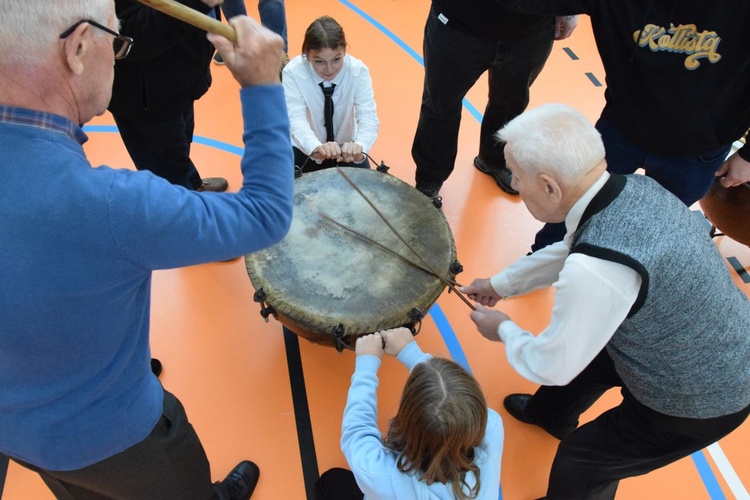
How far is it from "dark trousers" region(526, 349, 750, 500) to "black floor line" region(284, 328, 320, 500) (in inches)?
37.5

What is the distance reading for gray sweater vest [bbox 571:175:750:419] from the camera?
48.6 inches

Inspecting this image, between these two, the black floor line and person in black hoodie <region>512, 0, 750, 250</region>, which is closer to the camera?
person in black hoodie <region>512, 0, 750, 250</region>

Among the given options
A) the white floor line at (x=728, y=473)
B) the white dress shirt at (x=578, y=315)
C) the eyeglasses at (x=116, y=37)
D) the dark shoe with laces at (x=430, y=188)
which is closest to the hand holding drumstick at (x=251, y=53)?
the eyeglasses at (x=116, y=37)

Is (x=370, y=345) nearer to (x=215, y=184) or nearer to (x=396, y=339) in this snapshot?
(x=396, y=339)

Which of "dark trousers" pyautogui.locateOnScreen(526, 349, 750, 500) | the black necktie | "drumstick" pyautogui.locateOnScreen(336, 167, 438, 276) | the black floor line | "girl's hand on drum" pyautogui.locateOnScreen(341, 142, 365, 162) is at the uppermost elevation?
the black necktie

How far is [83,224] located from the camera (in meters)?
0.86

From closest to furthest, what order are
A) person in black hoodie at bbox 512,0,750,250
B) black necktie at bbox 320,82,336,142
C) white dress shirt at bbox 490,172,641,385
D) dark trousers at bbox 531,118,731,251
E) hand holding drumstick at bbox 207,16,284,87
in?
hand holding drumstick at bbox 207,16,284,87 → white dress shirt at bbox 490,172,641,385 → person in black hoodie at bbox 512,0,750,250 → dark trousers at bbox 531,118,731,251 → black necktie at bbox 320,82,336,142

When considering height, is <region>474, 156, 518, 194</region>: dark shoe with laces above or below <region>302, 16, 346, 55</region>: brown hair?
below

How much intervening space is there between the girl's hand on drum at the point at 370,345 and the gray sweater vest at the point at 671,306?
688mm

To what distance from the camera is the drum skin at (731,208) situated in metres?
2.41

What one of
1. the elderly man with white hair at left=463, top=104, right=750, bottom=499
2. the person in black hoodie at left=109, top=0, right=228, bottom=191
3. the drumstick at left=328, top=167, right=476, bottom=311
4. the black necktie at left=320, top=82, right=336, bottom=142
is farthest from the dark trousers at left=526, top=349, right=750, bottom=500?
the person in black hoodie at left=109, top=0, right=228, bottom=191

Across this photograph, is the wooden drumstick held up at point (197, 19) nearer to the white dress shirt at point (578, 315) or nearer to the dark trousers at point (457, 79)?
the white dress shirt at point (578, 315)

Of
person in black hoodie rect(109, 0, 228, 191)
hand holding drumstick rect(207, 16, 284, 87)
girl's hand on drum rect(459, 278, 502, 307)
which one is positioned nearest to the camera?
hand holding drumstick rect(207, 16, 284, 87)

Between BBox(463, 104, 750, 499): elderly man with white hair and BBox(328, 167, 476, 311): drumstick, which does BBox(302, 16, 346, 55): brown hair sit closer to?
BBox(328, 167, 476, 311): drumstick
